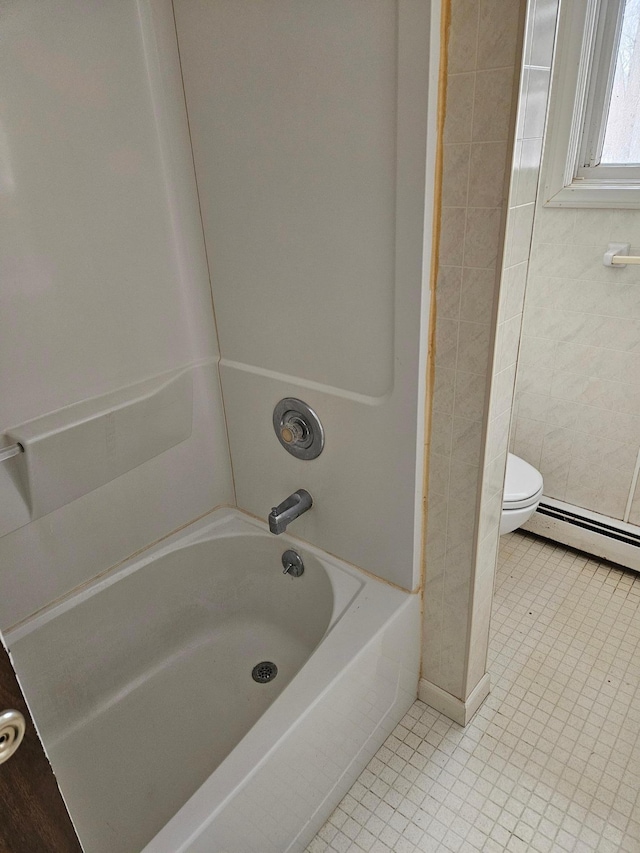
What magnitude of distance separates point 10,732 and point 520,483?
1827 millimetres

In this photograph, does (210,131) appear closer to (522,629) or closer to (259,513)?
(259,513)

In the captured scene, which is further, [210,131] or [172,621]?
[172,621]

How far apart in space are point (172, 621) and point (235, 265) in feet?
3.56

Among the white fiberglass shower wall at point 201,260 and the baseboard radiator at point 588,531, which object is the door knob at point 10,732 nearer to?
the white fiberglass shower wall at point 201,260

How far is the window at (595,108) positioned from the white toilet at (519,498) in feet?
3.01

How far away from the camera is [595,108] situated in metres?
1.87

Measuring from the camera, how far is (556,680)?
1754 mm

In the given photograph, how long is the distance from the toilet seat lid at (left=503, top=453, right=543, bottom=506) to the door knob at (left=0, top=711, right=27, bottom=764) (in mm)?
1641

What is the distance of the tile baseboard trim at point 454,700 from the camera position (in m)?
1.64

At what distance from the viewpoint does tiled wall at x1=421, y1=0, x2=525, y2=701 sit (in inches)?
39.7

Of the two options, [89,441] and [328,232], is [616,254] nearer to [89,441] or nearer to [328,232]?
[328,232]

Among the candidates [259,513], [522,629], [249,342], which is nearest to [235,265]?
[249,342]

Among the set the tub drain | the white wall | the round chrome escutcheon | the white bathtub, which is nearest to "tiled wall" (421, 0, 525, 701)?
the white bathtub

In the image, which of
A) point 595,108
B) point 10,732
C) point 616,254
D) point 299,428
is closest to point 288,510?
point 299,428
